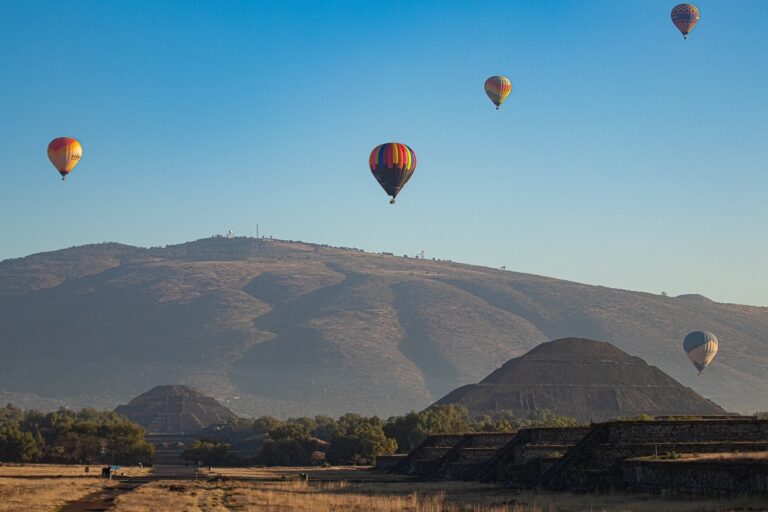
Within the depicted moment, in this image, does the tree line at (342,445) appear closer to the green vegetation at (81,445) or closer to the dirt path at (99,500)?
the green vegetation at (81,445)

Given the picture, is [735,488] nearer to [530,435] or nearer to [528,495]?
[528,495]

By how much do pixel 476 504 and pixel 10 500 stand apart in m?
21.6

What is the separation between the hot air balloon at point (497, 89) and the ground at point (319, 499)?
302ft

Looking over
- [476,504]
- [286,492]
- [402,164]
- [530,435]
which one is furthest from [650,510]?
[402,164]

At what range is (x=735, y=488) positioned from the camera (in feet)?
165

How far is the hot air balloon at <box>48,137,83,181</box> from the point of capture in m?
155

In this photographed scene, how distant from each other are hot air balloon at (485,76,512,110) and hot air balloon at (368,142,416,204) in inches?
1041

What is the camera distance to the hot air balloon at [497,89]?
166 meters

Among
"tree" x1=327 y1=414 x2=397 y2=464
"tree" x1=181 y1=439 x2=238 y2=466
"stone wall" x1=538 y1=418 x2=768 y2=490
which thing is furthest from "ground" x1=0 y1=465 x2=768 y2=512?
"tree" x1=181 y1=439 x2=238 y2=466

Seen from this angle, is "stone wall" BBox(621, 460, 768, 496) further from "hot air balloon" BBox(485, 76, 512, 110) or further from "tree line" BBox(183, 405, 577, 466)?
"hot air balloon" BBox(485, 76, 512, 110)

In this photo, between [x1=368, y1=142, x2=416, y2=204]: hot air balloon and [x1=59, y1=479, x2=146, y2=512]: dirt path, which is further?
[x1=368, y1=142, x2=416, y2=204]: hot air balloon

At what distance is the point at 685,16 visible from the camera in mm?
155250

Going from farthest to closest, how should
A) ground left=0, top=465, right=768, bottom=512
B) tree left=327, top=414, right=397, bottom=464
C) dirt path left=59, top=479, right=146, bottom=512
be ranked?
tree left=327, top=414, right=397, bottom=464 → dirt path left=59, top=479, right=146, bottom=512 → ground left=0, top=465, right=768, bottom=512

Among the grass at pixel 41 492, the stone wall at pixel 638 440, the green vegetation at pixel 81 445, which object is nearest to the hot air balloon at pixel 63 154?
the green vegetation at pixel 81 445
